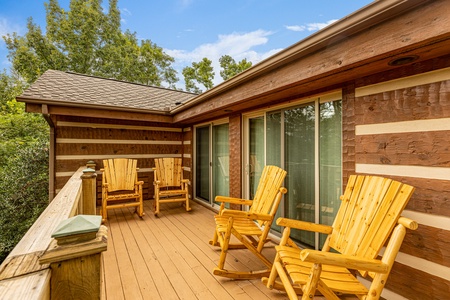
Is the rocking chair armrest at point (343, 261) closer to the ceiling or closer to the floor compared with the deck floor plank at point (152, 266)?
closer to the ceiling

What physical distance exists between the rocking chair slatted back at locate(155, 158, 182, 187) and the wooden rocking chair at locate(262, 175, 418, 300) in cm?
319

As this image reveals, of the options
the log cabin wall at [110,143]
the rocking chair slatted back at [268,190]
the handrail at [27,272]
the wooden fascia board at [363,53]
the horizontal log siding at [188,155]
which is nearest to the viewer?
the handrail at [27,272]

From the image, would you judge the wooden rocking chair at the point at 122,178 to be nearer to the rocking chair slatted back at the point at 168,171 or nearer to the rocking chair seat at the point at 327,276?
the rocking chair slatted back at the point at 168,171

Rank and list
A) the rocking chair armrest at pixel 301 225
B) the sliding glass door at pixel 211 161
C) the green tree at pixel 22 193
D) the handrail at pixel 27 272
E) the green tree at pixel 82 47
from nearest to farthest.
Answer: the handrail at pixel 27 272
the rocking chair armrest at pixel 301 225
the sliding glass door at pixel 211 161
the green tree at pixel 22 193
the green tree at pixel 82 47

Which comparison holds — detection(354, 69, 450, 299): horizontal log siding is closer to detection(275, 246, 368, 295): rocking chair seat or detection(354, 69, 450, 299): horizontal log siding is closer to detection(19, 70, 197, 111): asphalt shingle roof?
detection(275, 246, 368, 295): rocking chair seat

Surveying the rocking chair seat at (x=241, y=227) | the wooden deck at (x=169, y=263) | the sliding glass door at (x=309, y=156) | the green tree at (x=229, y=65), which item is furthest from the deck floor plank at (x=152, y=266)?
the green tree at (x=229, y=65)

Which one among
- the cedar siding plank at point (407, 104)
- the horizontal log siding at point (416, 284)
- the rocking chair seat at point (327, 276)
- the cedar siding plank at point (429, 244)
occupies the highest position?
the cedar siding plank at point (407, 104)

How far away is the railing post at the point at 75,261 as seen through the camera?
0.64 m

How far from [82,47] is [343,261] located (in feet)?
54.7

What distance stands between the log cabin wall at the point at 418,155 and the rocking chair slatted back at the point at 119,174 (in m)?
3.92

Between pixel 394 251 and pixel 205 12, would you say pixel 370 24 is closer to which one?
pixel 394 251

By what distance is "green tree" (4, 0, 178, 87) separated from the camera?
1180 centimetres

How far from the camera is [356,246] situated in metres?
1.54

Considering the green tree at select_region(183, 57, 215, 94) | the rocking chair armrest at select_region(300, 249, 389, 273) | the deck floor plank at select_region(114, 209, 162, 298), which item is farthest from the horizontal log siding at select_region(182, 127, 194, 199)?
the green tree at select_region(183, 57, 215, 94)
